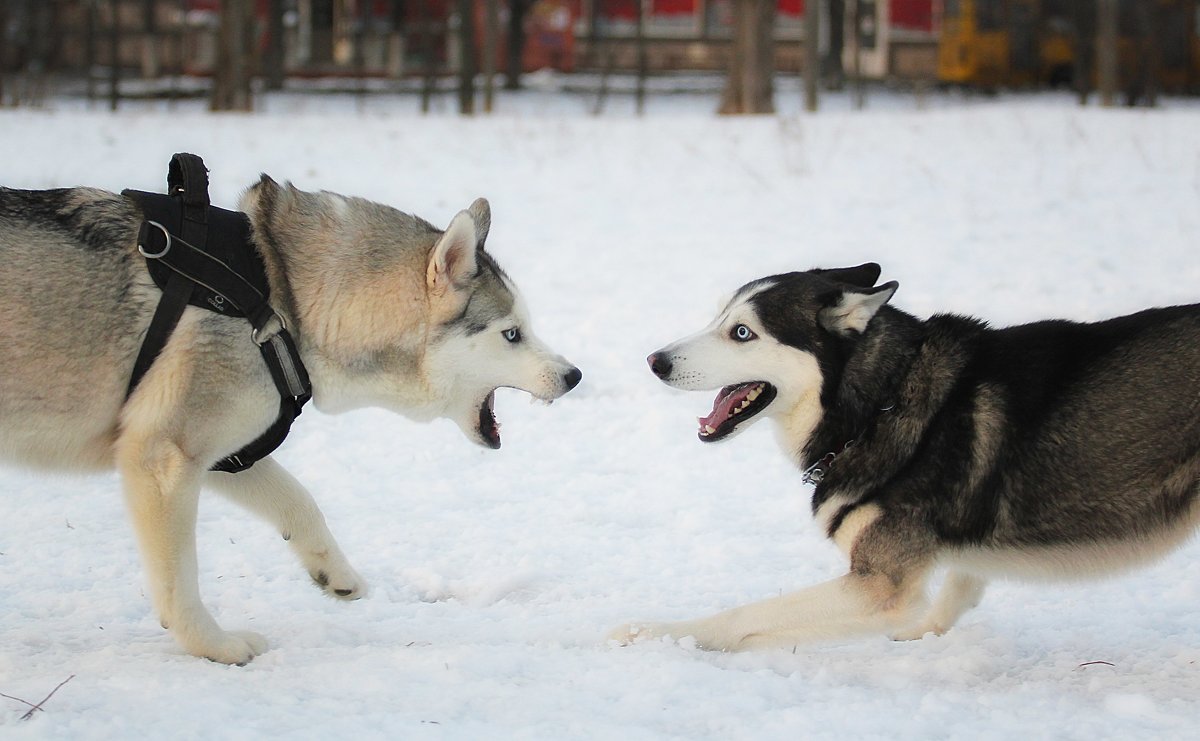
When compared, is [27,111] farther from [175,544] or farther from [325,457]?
[175,544]

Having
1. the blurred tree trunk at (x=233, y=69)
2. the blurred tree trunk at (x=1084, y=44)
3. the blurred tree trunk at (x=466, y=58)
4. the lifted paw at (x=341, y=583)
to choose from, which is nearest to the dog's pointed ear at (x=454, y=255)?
the lifted paw at (x=341, y=583)

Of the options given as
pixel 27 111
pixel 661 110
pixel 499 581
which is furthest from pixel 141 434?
pixel 661 110

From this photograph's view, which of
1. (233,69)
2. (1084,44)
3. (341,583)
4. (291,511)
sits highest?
(1084,44)

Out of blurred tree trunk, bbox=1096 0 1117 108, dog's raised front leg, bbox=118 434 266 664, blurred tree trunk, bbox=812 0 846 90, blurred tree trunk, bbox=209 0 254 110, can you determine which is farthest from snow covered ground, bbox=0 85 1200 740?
blurred tree trunk, bbox=812 0 846 90

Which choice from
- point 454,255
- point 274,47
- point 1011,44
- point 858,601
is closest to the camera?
point 858,601

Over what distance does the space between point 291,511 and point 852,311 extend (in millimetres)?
1907

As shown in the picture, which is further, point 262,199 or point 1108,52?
point 1108,52

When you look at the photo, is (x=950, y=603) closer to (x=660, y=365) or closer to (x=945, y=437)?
(x=945, y=437)

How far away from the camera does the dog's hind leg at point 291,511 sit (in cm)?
411

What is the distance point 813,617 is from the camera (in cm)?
372

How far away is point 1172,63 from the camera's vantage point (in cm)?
2961

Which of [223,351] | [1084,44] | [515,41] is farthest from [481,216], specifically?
[515,41]

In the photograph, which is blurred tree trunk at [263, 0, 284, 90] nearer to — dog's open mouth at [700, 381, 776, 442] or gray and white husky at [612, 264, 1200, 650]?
dog's open mouth at [700, 381, 776, 442]

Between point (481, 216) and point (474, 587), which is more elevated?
point (481, 216)
